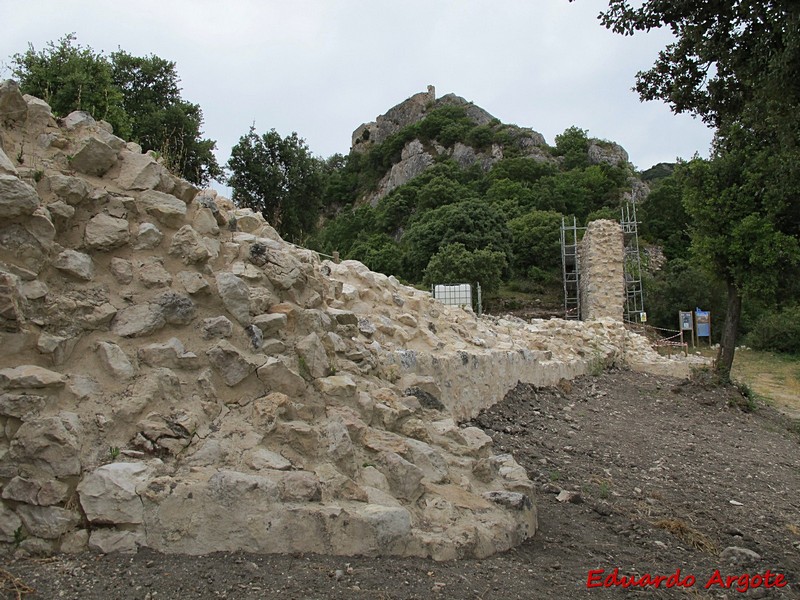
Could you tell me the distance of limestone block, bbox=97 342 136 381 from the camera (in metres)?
3.50

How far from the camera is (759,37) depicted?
459cm

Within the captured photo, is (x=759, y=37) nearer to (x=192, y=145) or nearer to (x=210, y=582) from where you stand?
(x=210, y=582)

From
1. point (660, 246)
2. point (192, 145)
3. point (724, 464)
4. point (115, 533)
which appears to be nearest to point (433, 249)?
point (660, 246)

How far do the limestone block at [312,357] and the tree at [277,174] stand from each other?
18.4 metres

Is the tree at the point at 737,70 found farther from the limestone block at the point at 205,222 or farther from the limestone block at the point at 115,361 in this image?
the limestone block at the point at 115,361

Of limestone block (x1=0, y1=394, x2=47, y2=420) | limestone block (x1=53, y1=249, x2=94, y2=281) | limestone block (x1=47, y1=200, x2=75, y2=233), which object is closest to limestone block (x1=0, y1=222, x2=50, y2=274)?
limestone block (x1=53, y1=249, x2=94, y2=281)

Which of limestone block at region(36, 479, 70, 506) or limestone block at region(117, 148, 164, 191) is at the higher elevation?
limestone block at region(117, 148, 164, 191)

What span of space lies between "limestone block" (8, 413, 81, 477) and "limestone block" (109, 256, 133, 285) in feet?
3.58

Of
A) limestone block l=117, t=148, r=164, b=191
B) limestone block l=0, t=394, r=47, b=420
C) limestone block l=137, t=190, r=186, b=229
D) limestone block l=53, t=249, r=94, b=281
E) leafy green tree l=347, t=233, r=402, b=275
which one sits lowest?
limestone block l=0, t=394, r=47, b=420

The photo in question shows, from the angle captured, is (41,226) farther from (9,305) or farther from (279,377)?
(279,377)

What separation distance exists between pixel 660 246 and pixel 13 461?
4039 cm

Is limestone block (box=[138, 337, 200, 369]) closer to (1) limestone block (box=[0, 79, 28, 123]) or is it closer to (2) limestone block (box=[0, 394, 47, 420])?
(2) limestone block (box=[0, 394, 47, 420])

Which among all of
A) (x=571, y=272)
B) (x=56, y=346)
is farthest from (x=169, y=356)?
(x=571, y=272)

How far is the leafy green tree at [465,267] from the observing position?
27.9 meters
